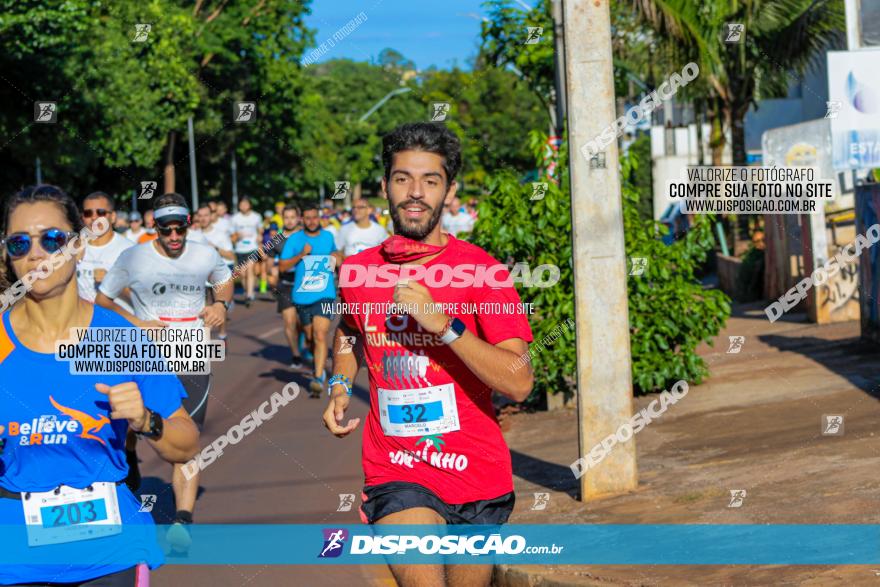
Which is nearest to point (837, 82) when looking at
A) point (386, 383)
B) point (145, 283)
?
point (145, 283)

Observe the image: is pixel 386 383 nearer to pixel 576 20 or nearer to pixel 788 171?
pixel 576 20

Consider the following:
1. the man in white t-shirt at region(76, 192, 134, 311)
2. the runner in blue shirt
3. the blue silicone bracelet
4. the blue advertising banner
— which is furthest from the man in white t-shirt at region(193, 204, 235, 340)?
the blue silicone bracelet

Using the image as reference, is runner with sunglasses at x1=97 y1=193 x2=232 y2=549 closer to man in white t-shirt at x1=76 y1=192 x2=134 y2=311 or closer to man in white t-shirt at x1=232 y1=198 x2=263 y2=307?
man in white t-shirt at x1=76 y1=192 x2=134 y2=311

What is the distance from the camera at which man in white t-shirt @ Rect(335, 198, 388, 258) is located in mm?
15625

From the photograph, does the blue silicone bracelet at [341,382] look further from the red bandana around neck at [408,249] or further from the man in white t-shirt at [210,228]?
the man in white t-shirt at [210,228]

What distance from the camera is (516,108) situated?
54.4m

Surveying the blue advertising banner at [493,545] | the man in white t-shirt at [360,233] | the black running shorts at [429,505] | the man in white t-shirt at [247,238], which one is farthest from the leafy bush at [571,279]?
the man in white t-shirt at [247,238]

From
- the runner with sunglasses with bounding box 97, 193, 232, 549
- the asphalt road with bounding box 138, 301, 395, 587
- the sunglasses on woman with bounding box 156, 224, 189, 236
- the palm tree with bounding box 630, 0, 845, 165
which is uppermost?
the palm tree with bounding box 630, 0, 845, 165

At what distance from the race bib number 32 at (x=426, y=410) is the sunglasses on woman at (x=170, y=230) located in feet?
15.2

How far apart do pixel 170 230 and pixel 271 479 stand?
7.23 ft

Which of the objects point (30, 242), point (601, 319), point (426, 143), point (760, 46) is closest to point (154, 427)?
point (30, 242)

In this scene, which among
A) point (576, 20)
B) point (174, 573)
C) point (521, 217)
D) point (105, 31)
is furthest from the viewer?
point (105, 31)

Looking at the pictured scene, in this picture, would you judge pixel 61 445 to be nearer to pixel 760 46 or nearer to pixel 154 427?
pixel 154 427

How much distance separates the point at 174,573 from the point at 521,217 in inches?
197
